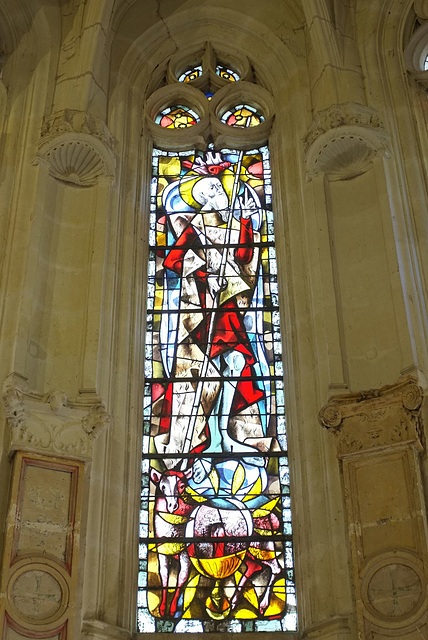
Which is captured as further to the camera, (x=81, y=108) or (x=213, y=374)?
(x=81, y=108)

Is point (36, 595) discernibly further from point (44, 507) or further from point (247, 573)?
point (247, 573)

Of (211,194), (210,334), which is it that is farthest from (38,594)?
(211,194)

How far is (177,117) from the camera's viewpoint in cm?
1241

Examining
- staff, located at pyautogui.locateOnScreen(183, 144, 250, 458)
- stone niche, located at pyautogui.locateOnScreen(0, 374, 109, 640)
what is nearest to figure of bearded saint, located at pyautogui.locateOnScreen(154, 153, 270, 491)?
staff, located at pyautogui.locateOnScreen(183, 144, 250, 458)

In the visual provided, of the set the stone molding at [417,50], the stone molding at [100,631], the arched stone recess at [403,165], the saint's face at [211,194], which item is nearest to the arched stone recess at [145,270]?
the stone molding at [100,631]

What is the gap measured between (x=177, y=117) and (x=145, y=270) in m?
2.48

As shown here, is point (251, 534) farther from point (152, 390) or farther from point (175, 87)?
point (175, 87)

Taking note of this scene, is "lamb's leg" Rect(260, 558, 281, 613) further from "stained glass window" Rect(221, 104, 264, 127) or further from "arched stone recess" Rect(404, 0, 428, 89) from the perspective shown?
"arched stone recess" Rect(404, 0, 428, 89)

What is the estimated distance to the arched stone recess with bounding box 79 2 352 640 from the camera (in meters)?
8.70

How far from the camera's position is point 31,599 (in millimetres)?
8062

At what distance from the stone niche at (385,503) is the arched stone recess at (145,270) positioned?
309 mm

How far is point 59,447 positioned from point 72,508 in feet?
1.83

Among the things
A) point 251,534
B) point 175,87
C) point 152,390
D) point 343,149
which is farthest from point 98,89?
point 251,534

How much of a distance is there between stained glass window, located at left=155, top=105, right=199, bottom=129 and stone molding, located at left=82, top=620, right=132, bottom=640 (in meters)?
6.15
